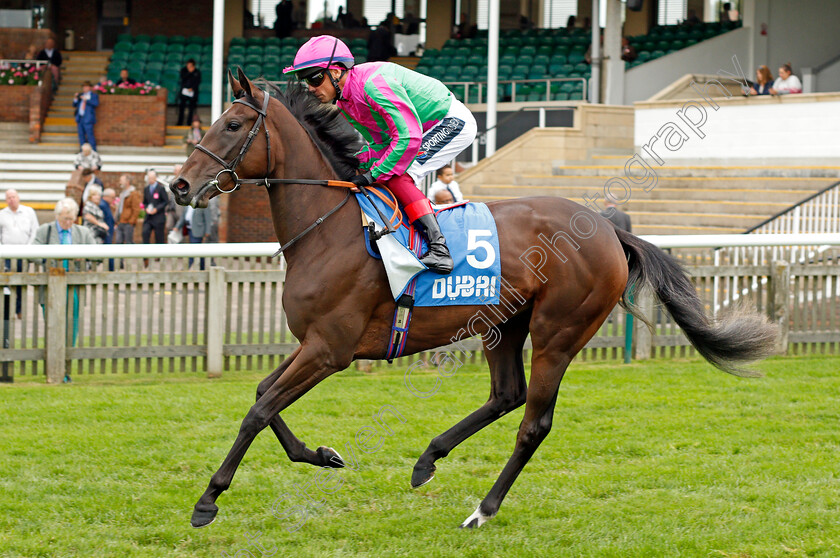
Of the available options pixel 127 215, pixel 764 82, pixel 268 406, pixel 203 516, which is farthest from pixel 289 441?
pixel 764 82

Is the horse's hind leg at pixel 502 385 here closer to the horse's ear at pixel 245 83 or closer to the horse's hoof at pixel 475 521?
the horse's hoof at pixel 475 521

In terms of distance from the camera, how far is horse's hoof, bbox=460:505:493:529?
4629 mm

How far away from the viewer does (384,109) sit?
4559 mm

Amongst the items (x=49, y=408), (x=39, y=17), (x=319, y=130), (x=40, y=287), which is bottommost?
(x=49, y=408)

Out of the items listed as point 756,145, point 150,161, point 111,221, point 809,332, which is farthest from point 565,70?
point 809,332

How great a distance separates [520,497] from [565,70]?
18408 mm

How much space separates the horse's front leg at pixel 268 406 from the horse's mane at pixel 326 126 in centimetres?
97

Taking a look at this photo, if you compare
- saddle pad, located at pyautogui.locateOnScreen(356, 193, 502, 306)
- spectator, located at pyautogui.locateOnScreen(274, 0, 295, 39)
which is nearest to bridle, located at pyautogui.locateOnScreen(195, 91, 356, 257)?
saddle pad, located at pyautogui.locateOnScreen(356, 193, 502, 306)

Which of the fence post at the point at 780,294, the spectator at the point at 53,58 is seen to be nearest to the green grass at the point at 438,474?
the fence post at the point at 780,294

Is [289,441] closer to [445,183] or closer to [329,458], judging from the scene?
[329,458]

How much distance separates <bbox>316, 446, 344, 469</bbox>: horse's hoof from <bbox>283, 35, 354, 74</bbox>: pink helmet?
74.3 inches

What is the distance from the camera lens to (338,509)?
4.87 metres

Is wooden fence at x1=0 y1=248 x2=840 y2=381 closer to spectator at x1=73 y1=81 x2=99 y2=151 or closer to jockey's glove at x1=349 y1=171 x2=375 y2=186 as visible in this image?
jockey's glove at x1=349 y1=171 x2=375 y2=186

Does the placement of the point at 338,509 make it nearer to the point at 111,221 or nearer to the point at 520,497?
the point at 520,497
